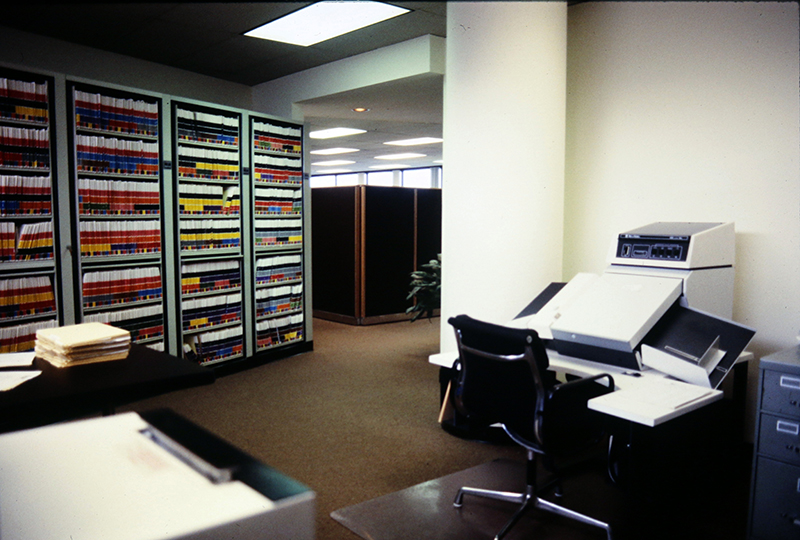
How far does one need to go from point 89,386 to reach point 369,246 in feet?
15.5

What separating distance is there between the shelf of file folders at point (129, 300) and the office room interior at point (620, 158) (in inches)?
47.9

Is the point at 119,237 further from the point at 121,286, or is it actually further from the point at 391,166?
the point at 391,166

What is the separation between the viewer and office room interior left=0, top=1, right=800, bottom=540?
74.1 inches

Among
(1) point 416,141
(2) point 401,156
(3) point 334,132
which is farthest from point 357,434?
(2) point 401,156

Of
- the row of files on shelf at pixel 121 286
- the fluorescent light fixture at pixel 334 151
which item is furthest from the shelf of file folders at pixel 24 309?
the fluorescent light fixture at pixel 334 151

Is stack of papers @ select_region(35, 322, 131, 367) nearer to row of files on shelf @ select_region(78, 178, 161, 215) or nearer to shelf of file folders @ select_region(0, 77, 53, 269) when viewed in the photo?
shelf of file folders @ select_region(0, 77, 53, 269)

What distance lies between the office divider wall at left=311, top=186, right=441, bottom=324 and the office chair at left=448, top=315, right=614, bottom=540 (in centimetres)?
392

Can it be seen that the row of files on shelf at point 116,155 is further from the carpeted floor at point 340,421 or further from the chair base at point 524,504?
the chair base at point 524,504

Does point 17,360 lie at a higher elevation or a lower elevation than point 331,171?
lower

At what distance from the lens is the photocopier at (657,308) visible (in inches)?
76.8

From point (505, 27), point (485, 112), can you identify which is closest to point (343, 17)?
point (505, 27)

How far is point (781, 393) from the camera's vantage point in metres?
1.79

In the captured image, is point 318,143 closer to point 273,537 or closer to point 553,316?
point 553,316

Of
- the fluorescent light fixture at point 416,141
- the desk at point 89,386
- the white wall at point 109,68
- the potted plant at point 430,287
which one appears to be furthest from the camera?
the fluorescent light fixture at point 416,141
